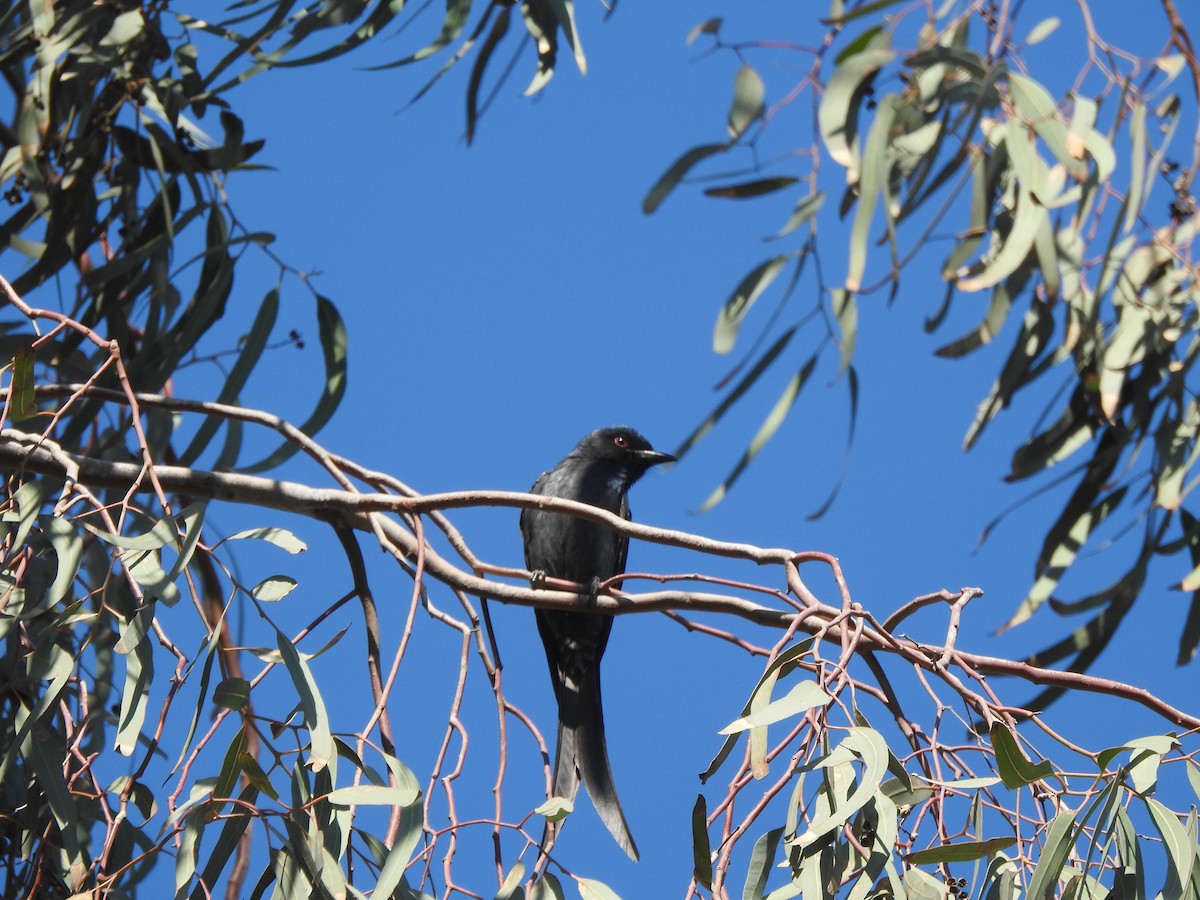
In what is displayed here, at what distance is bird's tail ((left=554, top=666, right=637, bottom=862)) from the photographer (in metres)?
3.26

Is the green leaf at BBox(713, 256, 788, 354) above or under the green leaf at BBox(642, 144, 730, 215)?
under

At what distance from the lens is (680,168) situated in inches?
124

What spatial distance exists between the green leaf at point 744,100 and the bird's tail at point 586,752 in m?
1.55

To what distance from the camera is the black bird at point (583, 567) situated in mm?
3646

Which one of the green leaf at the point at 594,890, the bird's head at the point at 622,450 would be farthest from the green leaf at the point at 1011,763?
the bird's head at the point at 622,450

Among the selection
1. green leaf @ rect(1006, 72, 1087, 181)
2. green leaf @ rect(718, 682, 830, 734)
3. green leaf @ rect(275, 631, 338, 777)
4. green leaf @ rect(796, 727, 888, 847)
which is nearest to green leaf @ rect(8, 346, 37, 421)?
green leaf @ rect(275, 631, 338, 777)

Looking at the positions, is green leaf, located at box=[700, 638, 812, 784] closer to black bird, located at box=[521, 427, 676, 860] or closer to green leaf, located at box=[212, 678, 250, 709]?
green leaf, located at box=[212, 678, 250, 709]

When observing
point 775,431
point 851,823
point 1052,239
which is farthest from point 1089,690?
point 1052,239

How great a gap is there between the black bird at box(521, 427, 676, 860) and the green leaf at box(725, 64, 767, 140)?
3.83ft

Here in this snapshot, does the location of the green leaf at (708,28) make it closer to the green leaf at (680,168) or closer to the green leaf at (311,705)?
the green leaf at (680,168)

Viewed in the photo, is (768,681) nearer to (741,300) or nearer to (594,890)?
(594,890)

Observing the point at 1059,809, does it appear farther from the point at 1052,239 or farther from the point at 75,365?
the point at 75,365

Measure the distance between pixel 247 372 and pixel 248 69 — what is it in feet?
2.42

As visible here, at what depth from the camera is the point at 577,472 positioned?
473 cm
